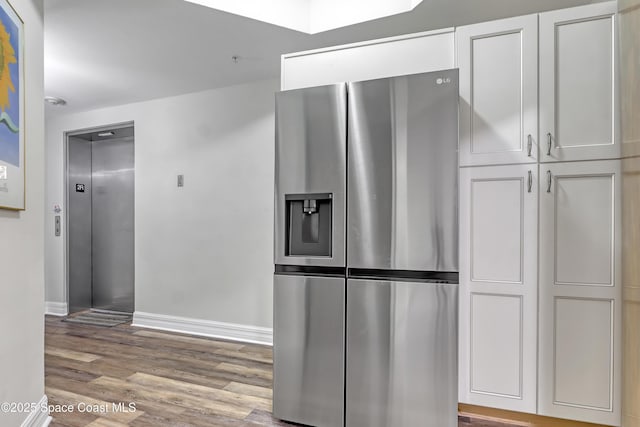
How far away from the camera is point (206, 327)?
11.4 ft

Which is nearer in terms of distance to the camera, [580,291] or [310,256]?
[580,291]

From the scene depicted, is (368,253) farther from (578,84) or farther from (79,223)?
(79,223)

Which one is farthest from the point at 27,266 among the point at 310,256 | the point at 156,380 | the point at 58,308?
the point at 58,308

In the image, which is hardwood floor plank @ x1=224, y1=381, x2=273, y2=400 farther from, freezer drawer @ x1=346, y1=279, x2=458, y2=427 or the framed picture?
the framed picture

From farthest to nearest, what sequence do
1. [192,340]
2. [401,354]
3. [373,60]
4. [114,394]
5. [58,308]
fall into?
[58,308]
[192,340]
[114,394]
[373,60]
[401,354]

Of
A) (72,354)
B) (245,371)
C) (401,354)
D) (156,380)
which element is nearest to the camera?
(401,354)

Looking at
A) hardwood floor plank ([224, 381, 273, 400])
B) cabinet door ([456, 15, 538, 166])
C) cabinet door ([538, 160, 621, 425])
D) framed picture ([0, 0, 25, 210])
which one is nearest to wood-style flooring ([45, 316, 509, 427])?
hardwood floor plank ([224, 381, 273, 400])

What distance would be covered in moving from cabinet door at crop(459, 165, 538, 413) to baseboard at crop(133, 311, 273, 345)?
188cm

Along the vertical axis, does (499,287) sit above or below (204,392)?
above

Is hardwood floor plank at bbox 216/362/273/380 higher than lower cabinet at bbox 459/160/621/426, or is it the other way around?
lower cabinet at bbox 459/160/621/426

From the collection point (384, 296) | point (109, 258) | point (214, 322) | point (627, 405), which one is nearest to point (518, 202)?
point (384, 296)

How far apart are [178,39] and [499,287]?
2.68 m

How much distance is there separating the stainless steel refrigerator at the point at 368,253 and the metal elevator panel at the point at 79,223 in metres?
3.63

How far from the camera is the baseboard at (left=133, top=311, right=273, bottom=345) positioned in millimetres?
3238
